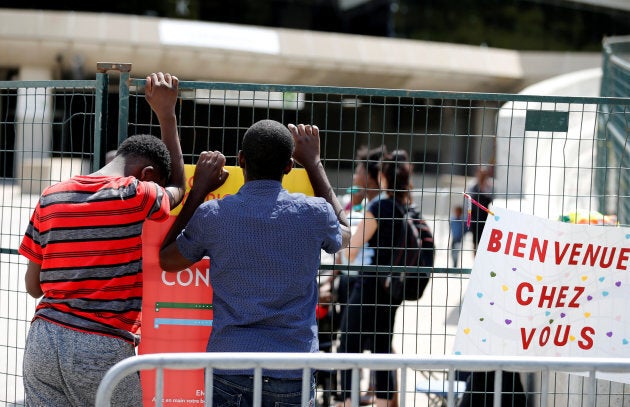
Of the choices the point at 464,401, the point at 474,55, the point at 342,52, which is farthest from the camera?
the point at 474,55

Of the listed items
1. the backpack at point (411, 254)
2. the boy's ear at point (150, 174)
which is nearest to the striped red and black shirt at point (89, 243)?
the boy's ear at point (150, 174)

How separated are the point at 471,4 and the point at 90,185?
114 ft

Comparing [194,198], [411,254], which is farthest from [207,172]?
[411,254]

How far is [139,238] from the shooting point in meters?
3.79

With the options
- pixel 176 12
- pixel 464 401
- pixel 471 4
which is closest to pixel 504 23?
pixel 471 4

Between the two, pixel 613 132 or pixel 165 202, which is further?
pixel 613 132

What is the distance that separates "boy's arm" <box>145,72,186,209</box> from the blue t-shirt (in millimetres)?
474

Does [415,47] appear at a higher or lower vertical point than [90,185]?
higher

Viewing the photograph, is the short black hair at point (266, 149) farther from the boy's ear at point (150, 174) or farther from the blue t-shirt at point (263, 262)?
the boy's ear at point (150, 174)

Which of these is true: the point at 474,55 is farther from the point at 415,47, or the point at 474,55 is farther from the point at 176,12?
the point at 176,12

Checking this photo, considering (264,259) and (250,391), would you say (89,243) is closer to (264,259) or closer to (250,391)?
(264,259)

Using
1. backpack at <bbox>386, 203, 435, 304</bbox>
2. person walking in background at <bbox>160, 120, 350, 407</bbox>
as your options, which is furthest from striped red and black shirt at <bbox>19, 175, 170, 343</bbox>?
backpack at <bbox>386, 203, 435, 304</bbox>

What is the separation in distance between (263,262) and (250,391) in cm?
54

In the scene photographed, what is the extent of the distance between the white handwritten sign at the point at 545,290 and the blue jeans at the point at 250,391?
1.20 metres
